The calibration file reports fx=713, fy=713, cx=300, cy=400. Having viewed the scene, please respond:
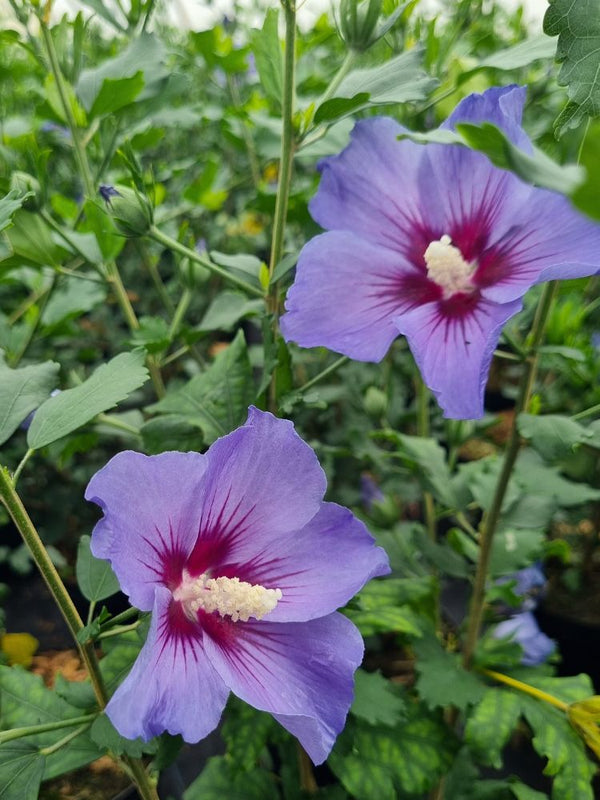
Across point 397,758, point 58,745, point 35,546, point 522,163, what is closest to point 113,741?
point 58,745

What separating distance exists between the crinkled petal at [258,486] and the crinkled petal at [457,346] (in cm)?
13

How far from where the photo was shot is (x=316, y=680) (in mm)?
545

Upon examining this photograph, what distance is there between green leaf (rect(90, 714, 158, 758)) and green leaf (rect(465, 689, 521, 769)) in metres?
0.40

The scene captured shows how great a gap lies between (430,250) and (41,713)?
1.99 ft

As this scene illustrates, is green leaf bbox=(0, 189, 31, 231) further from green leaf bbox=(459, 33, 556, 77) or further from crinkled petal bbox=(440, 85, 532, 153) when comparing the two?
green leaf bbox=(459, 33, 556, 77)

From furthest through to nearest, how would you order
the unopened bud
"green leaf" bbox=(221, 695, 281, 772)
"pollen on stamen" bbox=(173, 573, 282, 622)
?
"green leaf" bbox=(221, 695, 281, 772), the unopened bud, "pollen on stamen" bbox=(173, 573, 282, 622)

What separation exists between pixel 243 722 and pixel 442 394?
0.45 m

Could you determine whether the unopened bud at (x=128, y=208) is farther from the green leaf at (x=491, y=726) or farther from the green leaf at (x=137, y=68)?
the green leaf at (x=491, y=726)

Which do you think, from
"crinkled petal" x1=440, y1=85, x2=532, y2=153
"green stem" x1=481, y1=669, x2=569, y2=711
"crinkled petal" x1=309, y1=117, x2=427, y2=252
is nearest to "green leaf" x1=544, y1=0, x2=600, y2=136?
"crinkled petal" x1=440, y1=85, x2=532, y2=153

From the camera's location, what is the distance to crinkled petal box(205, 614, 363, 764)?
1.68ft

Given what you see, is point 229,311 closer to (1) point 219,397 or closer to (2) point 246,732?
(1) point 219,397

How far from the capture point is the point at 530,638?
1.33m

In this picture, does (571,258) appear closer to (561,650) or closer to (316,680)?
(316,680)

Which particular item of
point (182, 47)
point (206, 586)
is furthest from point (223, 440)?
point (182, 47)
